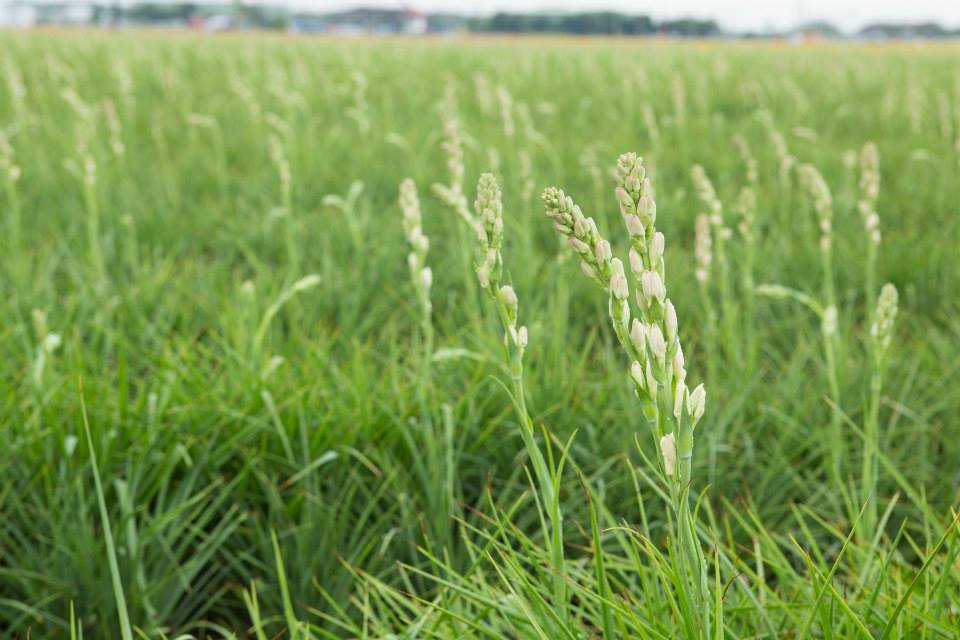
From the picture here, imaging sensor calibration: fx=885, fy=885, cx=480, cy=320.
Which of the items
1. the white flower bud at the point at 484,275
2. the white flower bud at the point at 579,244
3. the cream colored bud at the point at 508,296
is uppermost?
the white flower bud at the point at 579,244

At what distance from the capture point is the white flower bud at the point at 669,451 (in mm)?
989

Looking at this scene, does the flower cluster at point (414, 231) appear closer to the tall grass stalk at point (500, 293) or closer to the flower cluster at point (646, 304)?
the tall grass stalk at point (500, 293)

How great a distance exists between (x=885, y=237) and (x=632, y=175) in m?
4.33

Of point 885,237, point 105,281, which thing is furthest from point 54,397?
point 885,237

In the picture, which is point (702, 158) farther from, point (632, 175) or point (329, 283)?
point (632, 175)

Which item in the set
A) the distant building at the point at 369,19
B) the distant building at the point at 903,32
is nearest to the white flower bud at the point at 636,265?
the distant building at the point at 903,32

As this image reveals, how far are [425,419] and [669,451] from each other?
4.35 ft

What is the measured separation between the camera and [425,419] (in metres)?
2.27

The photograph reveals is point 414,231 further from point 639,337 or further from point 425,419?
point 639,337

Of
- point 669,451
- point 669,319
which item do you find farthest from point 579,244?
point 669,451

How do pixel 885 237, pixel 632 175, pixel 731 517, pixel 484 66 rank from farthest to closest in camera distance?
pixel 484 66
pixel 885 237
pixel 731 517
pixel 632 175

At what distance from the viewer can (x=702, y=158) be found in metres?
6.51

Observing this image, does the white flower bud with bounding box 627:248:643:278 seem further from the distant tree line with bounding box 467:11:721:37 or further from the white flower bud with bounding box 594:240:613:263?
the distant tree line with bounding box 467:11:721:37

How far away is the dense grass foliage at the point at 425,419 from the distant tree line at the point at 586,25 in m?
27.6
